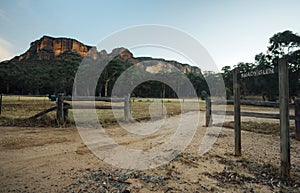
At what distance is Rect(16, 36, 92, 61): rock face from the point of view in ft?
445

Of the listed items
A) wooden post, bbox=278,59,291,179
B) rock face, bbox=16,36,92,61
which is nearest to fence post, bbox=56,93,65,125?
wooden post, bbox=278,59,291,179

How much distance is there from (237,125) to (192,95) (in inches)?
1762

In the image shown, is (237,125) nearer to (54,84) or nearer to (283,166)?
(283,166)

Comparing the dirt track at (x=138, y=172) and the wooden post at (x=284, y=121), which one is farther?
the wooden post at (x=284, y=121)

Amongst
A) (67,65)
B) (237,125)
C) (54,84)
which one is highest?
(67,65)

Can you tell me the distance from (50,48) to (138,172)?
16136 cm

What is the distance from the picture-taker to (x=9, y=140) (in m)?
4.34

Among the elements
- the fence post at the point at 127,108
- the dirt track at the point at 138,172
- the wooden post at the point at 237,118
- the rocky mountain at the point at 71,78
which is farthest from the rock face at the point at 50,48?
the wooden post at the point at 237,118

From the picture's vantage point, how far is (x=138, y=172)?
2773mm

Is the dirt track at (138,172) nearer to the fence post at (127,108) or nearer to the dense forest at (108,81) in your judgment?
the fence post at (127,108)

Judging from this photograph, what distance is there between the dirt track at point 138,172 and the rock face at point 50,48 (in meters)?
146

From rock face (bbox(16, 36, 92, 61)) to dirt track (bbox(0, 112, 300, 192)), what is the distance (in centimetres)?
14597

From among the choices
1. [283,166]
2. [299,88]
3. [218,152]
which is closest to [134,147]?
[218,152]

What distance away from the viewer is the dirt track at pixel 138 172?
2320 millimetres
